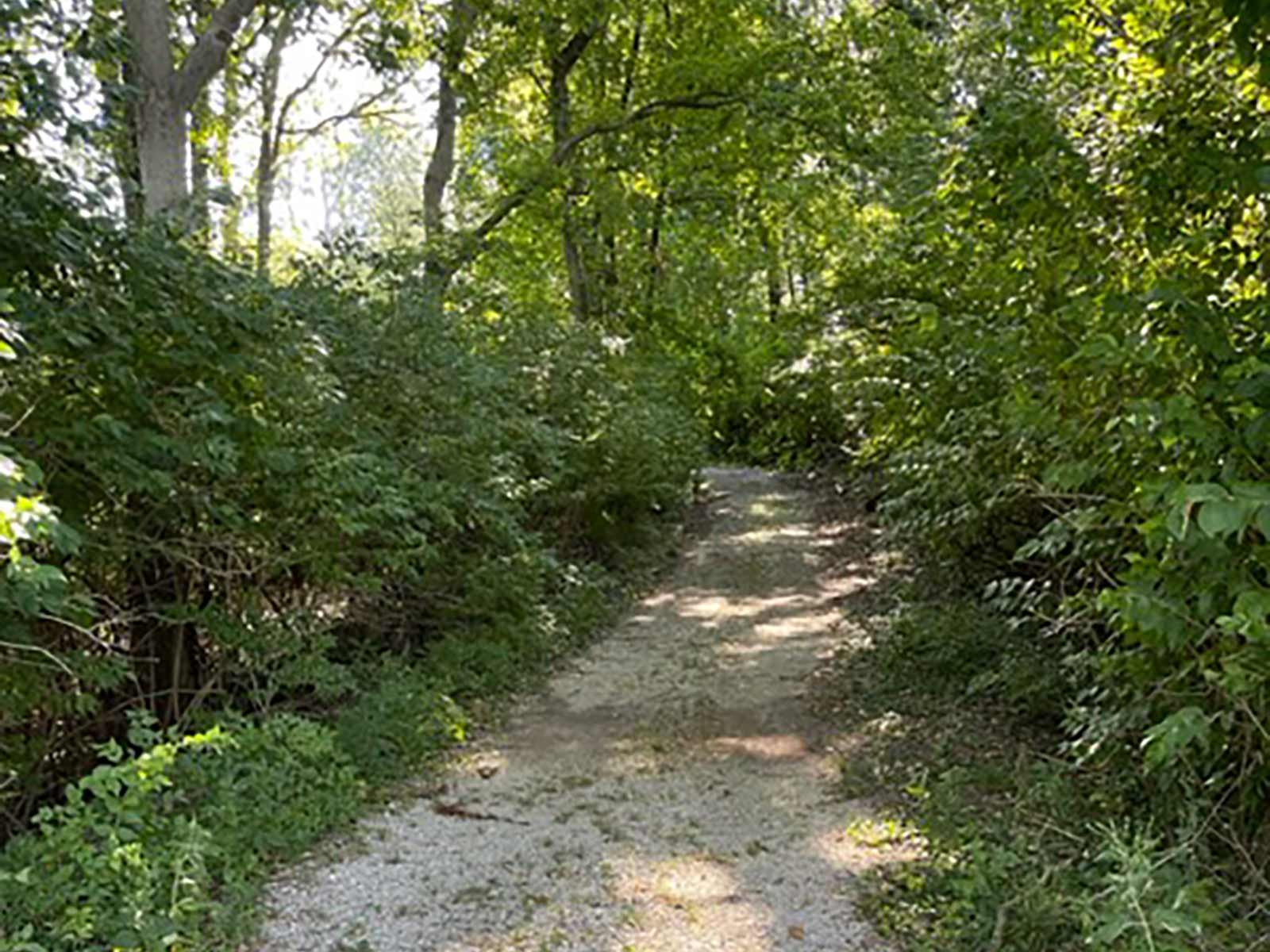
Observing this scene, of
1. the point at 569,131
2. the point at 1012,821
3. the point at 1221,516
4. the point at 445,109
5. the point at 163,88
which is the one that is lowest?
the point at 1012,821

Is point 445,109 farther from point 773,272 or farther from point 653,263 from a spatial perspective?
point 773,272

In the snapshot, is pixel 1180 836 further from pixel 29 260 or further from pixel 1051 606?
pixel 29 260

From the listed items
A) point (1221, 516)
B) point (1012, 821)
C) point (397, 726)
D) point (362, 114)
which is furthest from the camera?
point (362, 114)

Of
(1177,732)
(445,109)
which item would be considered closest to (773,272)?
(445,109)

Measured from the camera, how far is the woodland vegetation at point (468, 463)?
3.04 meters

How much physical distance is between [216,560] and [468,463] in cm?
200

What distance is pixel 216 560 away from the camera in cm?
519

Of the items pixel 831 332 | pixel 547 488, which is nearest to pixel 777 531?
pixel 831 332

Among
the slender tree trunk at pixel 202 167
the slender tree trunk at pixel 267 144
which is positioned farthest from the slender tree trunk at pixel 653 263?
the slender tree trunk at pixel 202 167

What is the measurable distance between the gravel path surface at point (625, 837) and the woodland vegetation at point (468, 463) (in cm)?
35

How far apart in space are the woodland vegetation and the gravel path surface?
Answer: 346mm

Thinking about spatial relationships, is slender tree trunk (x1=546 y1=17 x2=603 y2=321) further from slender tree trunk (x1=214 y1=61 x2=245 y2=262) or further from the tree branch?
slender tree trunk (x1=214 y1=61 x2=245 y2=262)

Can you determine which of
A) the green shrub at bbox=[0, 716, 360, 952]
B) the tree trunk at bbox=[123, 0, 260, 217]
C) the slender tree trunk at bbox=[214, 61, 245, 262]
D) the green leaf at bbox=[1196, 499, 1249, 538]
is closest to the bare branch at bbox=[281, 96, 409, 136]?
the slender tree trunk at bbox=[214, 61, 245, 262]

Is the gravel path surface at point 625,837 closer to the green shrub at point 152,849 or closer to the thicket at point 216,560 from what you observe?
the green shrub at point 152,849
